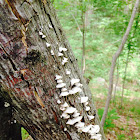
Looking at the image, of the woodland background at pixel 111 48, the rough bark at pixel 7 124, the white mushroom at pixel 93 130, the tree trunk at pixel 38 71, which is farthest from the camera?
the woodland background at pixel 111 48

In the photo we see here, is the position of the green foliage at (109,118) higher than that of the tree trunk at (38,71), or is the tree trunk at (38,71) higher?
the tree trunk at (38,71)

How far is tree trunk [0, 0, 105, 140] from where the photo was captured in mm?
889

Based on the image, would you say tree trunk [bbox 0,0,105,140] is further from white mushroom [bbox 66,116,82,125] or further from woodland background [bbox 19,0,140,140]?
woodland background [bbox 19,0,140,140]

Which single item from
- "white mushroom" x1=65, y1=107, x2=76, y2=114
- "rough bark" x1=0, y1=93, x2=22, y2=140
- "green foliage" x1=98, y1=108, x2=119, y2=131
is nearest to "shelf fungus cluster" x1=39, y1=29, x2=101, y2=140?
"white mushroom" x1=65, y1=107, x2=76, y2=114

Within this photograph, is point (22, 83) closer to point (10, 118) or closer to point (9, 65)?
point (9, 65)

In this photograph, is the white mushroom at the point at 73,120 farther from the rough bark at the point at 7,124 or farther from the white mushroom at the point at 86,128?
the rough bark at the point at 7,124

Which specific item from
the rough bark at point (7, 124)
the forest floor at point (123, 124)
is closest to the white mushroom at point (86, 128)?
the rough bark at point (7, 124)

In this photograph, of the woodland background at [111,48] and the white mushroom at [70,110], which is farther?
the woodland background at [111,48]

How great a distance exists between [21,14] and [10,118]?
4.67 ft

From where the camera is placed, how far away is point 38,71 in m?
1.00

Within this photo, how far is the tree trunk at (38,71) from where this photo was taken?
889 millimetres

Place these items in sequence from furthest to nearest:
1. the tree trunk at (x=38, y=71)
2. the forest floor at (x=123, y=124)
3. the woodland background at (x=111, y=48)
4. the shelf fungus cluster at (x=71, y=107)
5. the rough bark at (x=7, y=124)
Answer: the woodland background at (x=111, y=48)
the forest floor at (x=123, y=124)
the rough bark at (x=7, y=124)
the shelf fungus cluster at (x=71, y=107)
the tree trunk at (x=38, y=71)

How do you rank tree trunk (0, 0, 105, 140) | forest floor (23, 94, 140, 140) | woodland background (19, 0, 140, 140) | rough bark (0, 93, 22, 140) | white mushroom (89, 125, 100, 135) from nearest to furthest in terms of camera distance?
tree trunk (0, 0, 105, 140)
white mushroom (89, 125, 100, 135)
rough bark (0, 93, 22, 140)
forest floor (23, 94, 140, 140)
woodland background (19, 0, 140, 140)

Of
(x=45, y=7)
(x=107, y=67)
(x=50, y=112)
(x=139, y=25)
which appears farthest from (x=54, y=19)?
(x=107, y=67)
